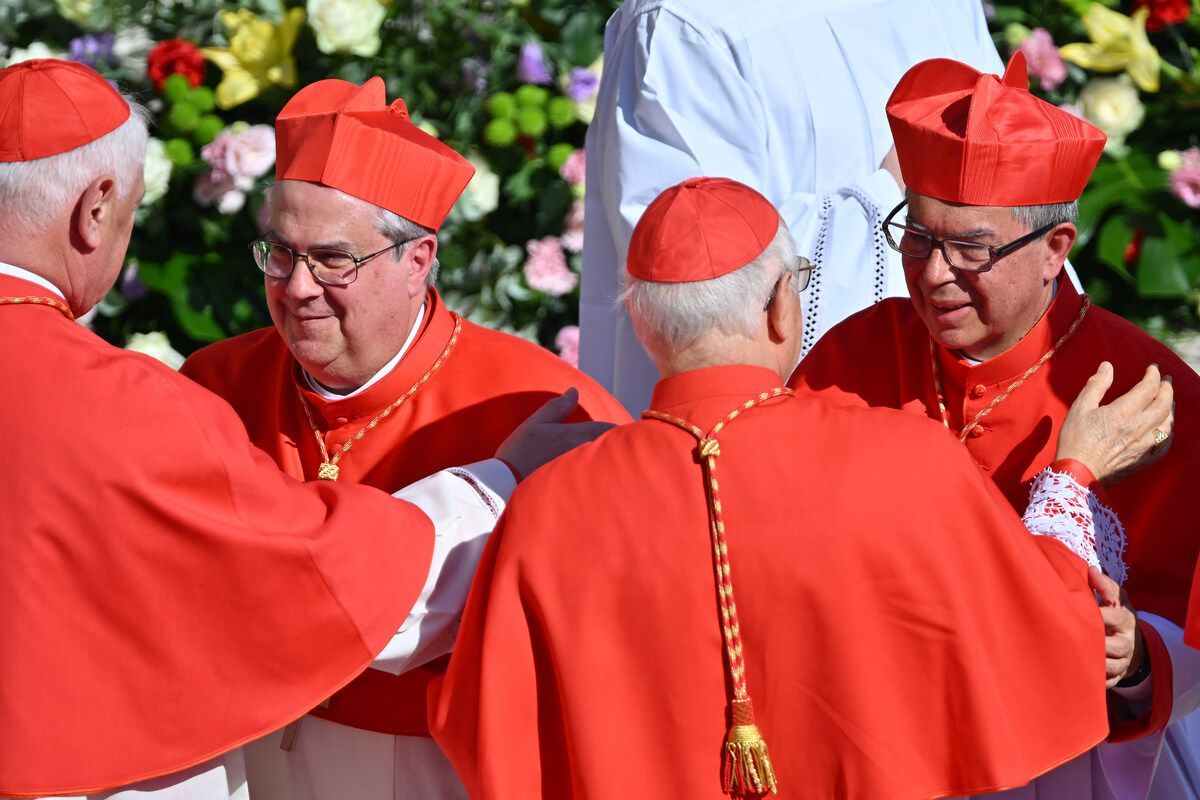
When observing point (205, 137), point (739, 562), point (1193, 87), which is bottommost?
point (205, 137)

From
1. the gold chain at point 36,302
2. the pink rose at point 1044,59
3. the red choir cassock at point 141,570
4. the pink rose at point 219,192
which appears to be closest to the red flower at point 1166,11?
the pink rose at point 1044,59

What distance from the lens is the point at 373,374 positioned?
343 centimetres

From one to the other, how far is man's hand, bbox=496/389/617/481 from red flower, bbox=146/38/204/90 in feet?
9.44

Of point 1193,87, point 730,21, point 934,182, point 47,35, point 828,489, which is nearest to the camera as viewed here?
point 828,489

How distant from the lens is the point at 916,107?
10.3 ft

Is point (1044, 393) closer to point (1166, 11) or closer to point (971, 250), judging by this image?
point (971, 250)

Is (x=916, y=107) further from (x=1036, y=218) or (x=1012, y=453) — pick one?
(x=1012, y=453)

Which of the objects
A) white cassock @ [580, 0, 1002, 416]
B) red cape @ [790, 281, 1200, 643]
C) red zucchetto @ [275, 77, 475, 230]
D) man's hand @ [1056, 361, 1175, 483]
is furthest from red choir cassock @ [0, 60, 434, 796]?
white cassock @ [580, 0, 1002, 416]

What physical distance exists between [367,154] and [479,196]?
7.74 feet

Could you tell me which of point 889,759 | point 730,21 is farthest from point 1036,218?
point 730,21

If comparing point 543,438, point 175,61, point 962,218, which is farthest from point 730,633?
point 175,61

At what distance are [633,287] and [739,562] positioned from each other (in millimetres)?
508

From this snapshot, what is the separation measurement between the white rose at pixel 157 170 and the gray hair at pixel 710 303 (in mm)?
3258

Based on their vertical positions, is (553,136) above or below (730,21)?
below
